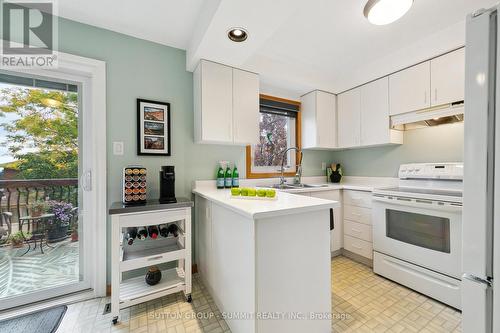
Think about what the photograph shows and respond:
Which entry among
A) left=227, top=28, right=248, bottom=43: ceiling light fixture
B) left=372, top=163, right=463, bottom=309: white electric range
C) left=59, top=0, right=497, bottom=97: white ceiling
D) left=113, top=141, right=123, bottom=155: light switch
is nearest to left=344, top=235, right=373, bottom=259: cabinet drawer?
left=372, top=163, right=463, bottom=309: white electric range

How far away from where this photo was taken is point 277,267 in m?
1.15

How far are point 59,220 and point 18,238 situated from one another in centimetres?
26

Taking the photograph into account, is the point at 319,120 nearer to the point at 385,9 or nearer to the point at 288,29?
the point at 288,29

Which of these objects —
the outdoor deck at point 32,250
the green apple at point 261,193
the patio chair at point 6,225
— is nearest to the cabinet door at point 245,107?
the green apple at point 261,193

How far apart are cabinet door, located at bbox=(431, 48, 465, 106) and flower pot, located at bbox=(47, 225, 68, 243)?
3594mm

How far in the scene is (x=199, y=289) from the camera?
191cm

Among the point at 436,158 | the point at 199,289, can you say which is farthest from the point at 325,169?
the point at 199,289

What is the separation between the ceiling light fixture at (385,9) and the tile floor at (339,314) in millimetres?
2190

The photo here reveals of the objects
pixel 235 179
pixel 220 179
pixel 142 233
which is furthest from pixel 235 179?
pixel 142 233

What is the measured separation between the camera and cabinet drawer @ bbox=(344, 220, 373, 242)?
2.29m

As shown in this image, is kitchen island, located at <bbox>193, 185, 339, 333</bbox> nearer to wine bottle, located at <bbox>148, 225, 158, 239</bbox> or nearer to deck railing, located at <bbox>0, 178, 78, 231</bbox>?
wine bottle, located at <bbox>148, 225, 158, 239</bbox>

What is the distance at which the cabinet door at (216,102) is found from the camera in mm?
2012

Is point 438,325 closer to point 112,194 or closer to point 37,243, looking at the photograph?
point 112,194

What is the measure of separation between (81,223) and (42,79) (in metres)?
1.25
